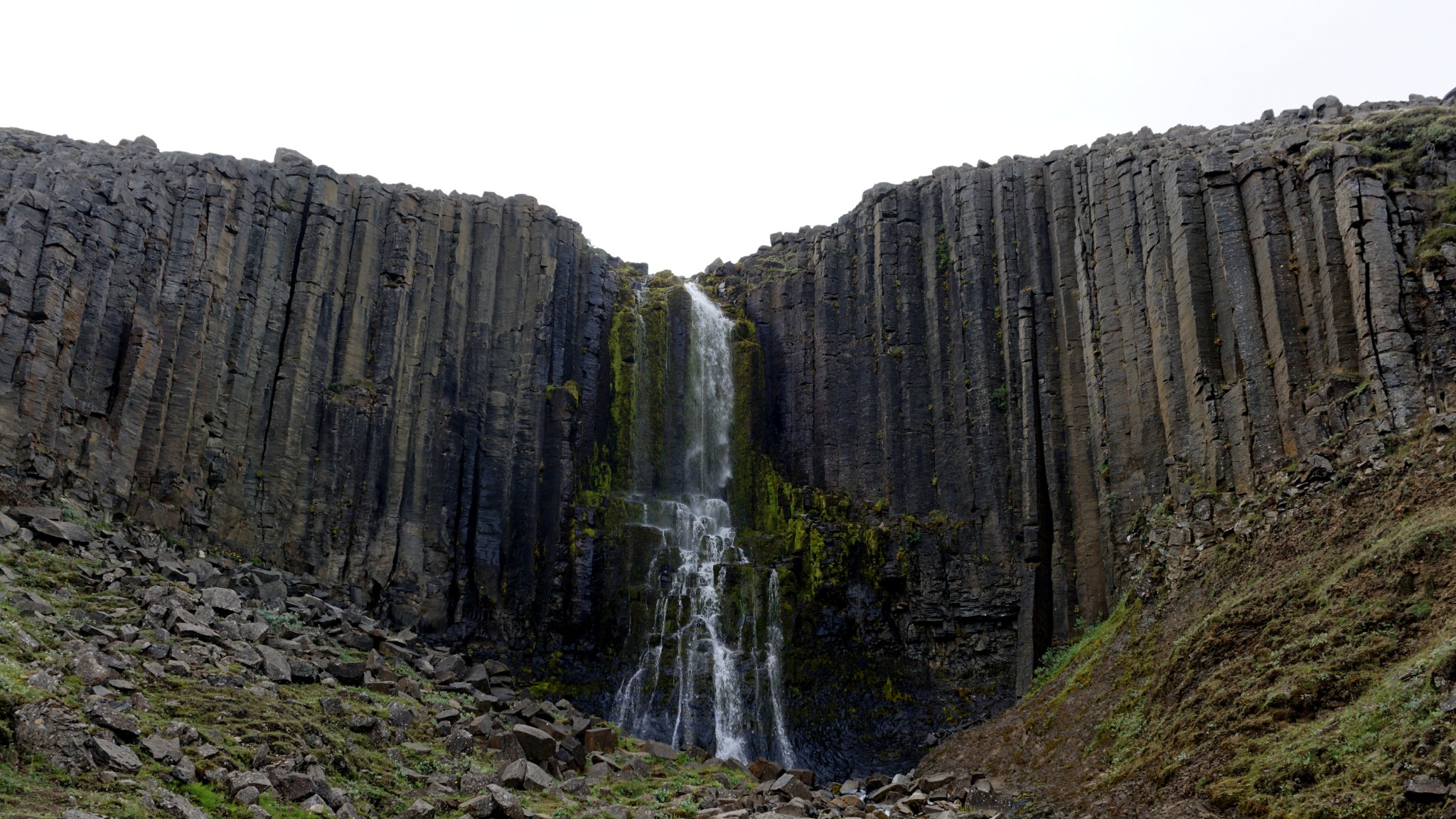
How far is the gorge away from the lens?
79.6 feet

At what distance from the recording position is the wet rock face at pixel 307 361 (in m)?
26.0

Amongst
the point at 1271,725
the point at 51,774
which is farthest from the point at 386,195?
the point at 1271,725

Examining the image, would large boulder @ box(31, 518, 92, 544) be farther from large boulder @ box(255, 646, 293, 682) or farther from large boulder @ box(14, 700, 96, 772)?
large boulder @ box(14, 700, 96, 772)

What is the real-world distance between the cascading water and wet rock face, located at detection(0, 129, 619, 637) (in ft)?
11.7

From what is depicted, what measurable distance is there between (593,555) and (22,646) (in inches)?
754

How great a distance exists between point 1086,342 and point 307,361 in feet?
72.9

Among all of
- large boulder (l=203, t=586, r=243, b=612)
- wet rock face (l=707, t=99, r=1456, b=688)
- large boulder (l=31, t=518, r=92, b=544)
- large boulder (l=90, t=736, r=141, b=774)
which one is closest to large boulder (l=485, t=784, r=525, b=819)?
large boulder (l=90, t=736, r=141, b=774)

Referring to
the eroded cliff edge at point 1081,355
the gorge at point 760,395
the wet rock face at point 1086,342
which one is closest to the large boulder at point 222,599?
the gorge at point 760,395

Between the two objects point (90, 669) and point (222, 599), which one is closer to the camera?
point (90, 669)

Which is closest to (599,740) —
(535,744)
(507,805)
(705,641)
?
(535,744)

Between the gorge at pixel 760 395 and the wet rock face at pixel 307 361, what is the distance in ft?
0.34

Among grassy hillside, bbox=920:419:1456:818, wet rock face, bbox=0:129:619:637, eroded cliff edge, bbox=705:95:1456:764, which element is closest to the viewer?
grassy hillside, bbox=920:419:1456:818

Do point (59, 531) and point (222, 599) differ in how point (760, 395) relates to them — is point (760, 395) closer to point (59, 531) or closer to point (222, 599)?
point (222, 599)

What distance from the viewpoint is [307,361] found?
31.9 metres
